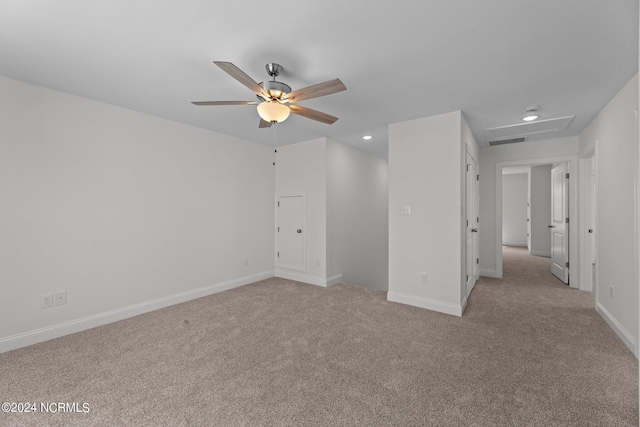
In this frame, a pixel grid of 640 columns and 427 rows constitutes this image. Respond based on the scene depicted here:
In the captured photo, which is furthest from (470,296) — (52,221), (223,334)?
(52,221)

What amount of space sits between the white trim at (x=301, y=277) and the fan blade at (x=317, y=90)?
2.93 m

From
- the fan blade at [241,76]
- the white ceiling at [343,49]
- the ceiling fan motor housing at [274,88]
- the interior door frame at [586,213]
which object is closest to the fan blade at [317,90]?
the ceiling fan motor housing at [274,88]

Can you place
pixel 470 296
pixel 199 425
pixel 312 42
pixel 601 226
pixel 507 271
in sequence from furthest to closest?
pixel 507 271, pixel 470 296, pixel 601 226, pixel 312 42, pixel 199 425

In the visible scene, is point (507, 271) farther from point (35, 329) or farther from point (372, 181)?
point (35, 329)

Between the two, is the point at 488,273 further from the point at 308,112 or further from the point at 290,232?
the point at 308,112

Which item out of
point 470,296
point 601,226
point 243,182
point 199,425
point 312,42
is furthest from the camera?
point 243,182

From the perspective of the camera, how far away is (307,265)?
449 cm

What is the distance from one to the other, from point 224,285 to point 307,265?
1.31 metres

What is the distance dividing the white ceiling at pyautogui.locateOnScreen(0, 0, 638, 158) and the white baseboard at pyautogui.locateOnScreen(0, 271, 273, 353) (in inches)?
90.3

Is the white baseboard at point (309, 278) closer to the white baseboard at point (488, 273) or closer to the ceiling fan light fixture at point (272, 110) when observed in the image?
the white baseboard at point (488, 273)

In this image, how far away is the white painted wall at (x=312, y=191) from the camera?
14.1ft

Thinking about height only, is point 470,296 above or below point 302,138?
below

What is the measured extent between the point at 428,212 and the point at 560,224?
3046 millimetres

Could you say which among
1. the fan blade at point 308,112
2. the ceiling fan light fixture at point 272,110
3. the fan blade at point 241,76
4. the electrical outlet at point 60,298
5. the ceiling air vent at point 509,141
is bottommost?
the electrical outlet at point 60,298
